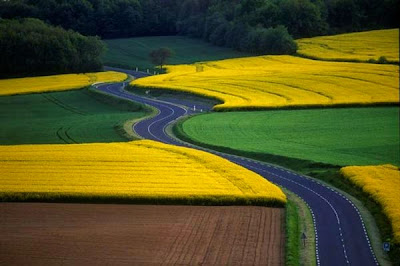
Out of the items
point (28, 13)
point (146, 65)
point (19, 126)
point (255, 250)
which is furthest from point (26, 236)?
point (28, 13)

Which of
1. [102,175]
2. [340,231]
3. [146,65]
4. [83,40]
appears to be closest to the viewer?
[340,231]

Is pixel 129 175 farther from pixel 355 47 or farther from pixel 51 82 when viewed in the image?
pixel 355 47

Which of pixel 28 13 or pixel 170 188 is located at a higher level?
pixel 28 13

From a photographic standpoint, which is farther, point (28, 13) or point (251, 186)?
point (28, 13)

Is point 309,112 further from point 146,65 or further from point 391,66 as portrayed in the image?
point 146,65

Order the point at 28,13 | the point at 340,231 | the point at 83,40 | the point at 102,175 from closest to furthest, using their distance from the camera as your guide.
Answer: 1. the point at 340,231
2. the point at 102,175
3. the point at 83,40
4. the point at 28,13

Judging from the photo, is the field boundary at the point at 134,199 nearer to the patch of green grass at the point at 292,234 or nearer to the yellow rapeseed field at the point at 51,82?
the patch of green grass at the point at 292,234

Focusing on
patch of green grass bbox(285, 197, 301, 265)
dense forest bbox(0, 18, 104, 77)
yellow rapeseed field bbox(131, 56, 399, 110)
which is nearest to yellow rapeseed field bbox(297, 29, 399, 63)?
yellow rapeseed field bbox(131, 56, 399, 110)
